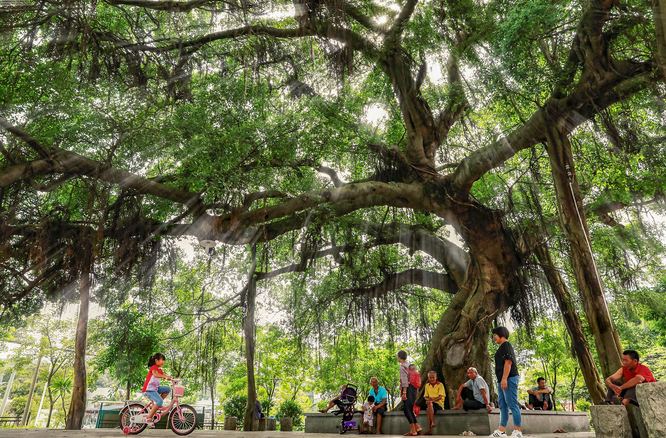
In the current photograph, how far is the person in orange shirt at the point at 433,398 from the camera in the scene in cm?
571

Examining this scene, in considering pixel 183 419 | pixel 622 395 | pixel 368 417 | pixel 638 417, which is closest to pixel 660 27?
pixel 638 417

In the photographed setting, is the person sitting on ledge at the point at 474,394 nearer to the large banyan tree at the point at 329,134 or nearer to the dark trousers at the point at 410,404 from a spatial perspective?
the dark trousers at the point at 410,404

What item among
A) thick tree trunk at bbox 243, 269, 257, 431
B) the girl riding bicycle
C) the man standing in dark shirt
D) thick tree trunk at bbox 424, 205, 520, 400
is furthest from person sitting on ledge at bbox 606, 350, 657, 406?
thick tree trunk at bbox 243, 269, 257, 431

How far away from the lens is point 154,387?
487 cm

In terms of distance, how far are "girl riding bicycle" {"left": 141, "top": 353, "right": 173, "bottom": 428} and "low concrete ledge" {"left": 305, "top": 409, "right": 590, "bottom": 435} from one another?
2.98 metres

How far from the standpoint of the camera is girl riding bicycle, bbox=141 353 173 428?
15.8ft

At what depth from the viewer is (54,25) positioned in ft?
19.4

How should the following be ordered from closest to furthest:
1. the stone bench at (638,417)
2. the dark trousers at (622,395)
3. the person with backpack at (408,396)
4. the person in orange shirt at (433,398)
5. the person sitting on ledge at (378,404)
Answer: the stone bench at (638,417) < the dark trousers at (622,395) < the person with backpack at (408,396) < the person in orange shirt at (433,398) < the person sitting on ledge at (378,404)

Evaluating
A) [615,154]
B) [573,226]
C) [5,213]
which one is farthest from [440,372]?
[5,213]

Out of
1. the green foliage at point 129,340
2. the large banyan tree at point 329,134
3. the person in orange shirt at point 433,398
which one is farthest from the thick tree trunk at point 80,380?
the person in orange shirt at point 433,398

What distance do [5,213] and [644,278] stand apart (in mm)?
10823

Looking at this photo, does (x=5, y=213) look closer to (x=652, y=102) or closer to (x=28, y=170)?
(x=28, y=170)

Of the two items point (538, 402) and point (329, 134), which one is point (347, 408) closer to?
point (538, 402)

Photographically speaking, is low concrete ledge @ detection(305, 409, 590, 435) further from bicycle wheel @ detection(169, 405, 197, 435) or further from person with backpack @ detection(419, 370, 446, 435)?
bicycle wheel @ detection(169, 405, 197, 435)
